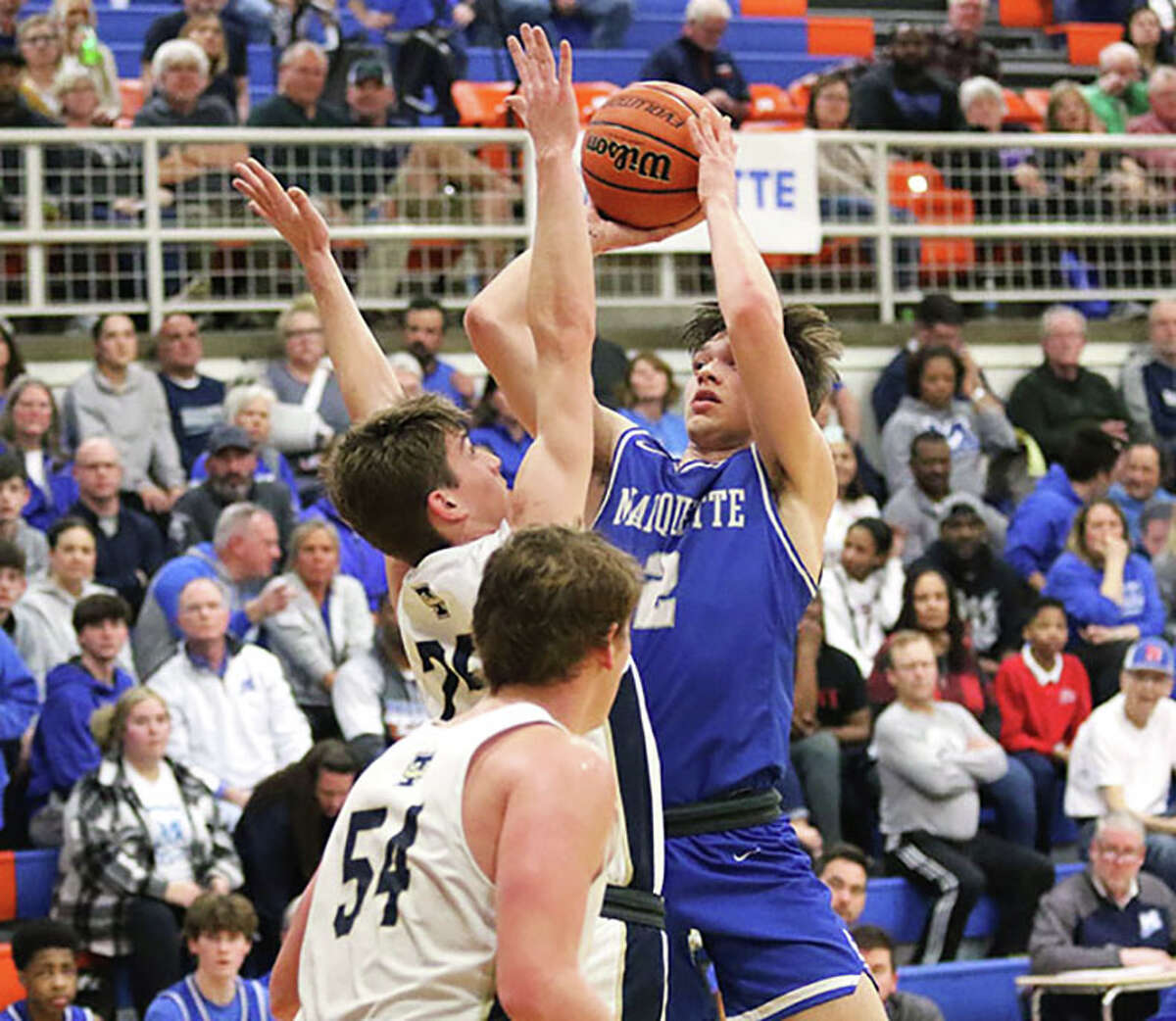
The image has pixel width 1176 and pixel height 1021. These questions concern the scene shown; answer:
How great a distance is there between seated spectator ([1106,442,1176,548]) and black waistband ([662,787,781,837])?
719 cm

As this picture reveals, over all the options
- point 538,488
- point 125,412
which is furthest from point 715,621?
point 125,412

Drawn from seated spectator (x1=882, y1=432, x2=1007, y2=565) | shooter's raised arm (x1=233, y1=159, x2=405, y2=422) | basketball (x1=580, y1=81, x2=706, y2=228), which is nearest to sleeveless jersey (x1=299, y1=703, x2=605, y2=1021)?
shooter's raised arm (x1=233, y1=159, x2=405, y2=422)

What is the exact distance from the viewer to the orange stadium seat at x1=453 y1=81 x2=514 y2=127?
13211mm

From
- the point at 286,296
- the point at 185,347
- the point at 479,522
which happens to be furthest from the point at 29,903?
the point at 479,522

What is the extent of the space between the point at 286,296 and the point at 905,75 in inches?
156

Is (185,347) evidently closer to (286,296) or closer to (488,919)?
(286,296)

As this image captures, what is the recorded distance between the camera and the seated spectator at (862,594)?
10172 mm

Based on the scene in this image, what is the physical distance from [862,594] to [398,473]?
21.2 feet

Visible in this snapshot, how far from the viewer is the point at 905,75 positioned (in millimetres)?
13156

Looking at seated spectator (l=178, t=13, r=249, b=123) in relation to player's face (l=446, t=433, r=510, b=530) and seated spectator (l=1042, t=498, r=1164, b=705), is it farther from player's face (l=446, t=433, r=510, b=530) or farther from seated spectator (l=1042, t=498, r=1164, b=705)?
player's face (l=446, t=433, r=510, b=530)

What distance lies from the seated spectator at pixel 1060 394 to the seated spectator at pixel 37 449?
5208 mm

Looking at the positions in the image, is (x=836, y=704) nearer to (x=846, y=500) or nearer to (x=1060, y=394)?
(x=846, y=500)

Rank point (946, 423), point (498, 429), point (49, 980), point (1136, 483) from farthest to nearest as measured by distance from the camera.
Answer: point (946, 423)
point (1136, 483)
point (498, 429)
point (49, 980)

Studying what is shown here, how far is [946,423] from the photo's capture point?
11.7 m
